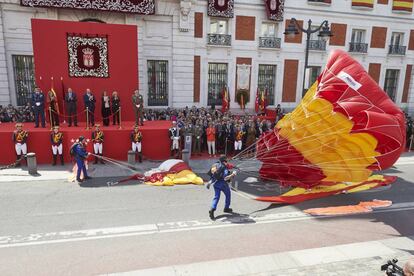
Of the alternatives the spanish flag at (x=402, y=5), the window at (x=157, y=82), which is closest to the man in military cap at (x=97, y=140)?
the window at (x=157, y=82)

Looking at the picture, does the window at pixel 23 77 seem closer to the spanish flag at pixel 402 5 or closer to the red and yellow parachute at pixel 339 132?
the red and yellow parachute at pixel 339 132

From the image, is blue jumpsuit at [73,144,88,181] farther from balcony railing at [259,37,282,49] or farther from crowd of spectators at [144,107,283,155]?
balcony railing at [259,37,282,49]

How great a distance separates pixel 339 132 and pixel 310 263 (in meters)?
4.32

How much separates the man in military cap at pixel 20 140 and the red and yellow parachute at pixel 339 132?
31.7 ft

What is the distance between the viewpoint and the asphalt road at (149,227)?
6.74 metres

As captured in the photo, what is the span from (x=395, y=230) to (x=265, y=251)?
12.1 feet

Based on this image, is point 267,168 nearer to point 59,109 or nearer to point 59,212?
point 59,212

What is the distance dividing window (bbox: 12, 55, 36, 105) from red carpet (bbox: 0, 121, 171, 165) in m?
7.13

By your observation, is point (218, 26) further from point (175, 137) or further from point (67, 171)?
point (67, 171)

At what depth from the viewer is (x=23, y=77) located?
69.2ft

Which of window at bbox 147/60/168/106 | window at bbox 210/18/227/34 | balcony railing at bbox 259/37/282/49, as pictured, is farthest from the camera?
balcony railing at bbox 259/37/282/49

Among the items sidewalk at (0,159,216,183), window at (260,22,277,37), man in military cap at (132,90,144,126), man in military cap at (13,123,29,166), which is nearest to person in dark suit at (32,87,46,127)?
man in military cap at (13,123,29,166)

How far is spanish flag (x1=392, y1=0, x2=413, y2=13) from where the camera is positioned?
2722cm

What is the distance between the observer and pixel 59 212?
8.96 metres
